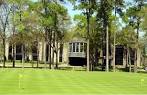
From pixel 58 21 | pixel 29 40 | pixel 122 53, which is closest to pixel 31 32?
pixel 29 40

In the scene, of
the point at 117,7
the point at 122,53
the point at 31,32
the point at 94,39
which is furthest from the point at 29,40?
the point at 122,53

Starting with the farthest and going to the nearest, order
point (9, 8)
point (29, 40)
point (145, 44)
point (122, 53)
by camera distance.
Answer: point (122, 53)
point (29, 40)
point (145, 44)
point (9, 8)

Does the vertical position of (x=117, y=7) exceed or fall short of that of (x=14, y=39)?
it exceeds it

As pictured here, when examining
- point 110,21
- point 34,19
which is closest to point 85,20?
point 110,21

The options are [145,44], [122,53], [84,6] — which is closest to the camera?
[84,6]

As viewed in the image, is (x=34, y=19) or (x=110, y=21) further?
(x=34, y=19)

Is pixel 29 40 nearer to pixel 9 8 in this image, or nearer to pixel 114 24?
pixel 9 8

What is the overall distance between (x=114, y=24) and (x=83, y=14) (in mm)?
7666

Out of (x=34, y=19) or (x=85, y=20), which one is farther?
(x=34, y=19)

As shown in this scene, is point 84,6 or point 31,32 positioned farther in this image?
point 31,32

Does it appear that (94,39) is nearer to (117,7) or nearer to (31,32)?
(117,7)

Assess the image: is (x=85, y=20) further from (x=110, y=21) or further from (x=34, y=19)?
(x=34, y=19)

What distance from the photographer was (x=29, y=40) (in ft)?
355

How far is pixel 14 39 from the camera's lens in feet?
325
